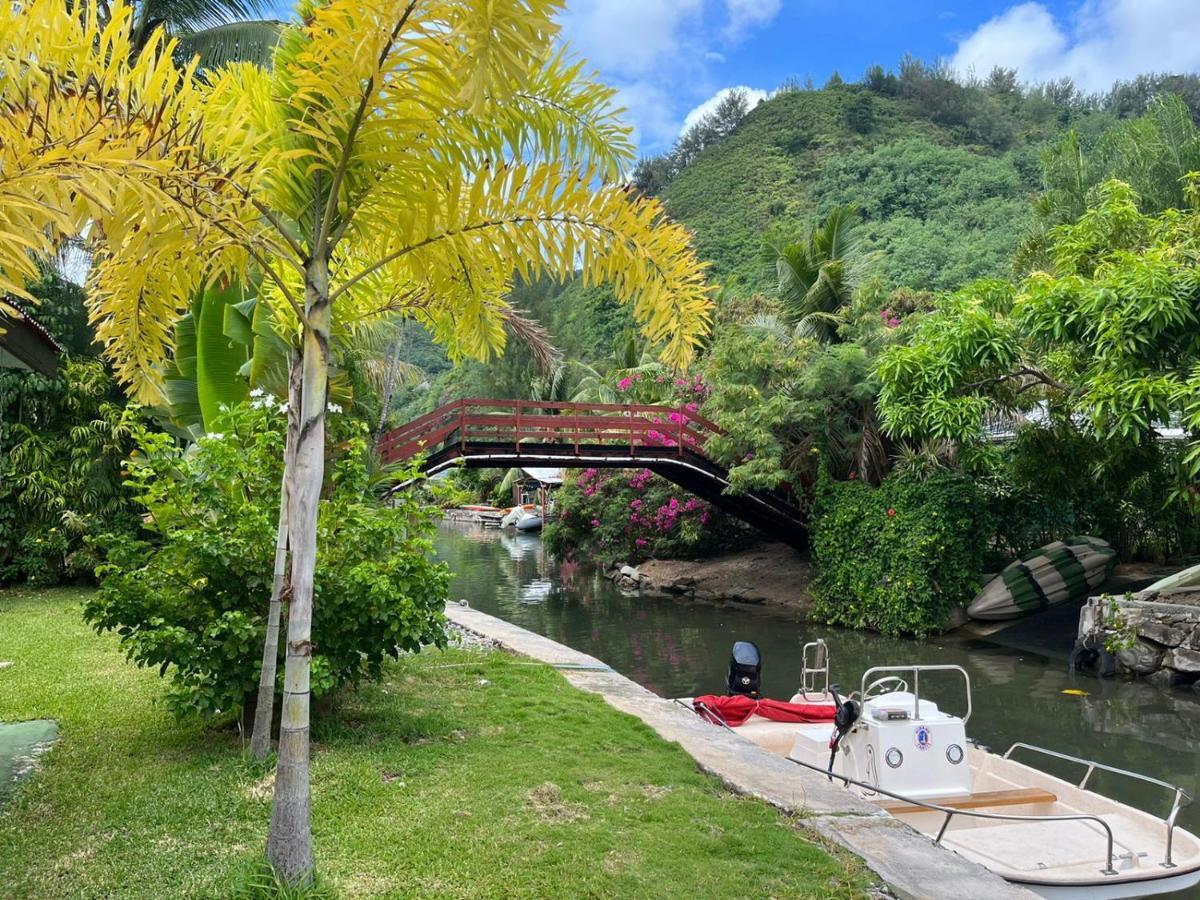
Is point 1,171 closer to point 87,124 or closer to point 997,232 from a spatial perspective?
point 87,124

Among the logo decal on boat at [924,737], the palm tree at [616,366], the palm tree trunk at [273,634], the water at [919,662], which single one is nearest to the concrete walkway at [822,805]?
the logo decal on boat at [924,737]

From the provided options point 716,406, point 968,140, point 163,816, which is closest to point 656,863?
point 163,816

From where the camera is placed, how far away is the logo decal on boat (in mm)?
6680

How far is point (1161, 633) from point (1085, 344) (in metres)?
4.18

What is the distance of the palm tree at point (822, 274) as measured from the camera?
21453 millimetres

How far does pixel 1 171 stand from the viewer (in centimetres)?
319

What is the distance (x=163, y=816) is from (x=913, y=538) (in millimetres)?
13737

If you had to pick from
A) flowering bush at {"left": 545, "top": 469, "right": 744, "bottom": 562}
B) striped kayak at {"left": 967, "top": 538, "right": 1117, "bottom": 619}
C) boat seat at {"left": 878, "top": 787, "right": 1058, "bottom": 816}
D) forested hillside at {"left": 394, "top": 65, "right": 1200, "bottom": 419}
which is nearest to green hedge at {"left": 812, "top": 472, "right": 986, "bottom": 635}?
striped kayak at {"left": 967, "top": 538, "right": 1117, "bottom": 619}

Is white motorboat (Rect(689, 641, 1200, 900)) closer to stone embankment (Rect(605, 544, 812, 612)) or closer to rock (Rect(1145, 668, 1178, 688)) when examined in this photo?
rock (Rect(1145, 668, 1178, 688))

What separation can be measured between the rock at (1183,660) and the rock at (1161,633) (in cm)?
12

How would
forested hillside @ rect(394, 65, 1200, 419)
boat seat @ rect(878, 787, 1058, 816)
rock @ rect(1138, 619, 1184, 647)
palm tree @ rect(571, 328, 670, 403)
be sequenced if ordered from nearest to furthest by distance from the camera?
boat seat @ rect(878, 787, 1058, 816), rock @ rect(1138, 619, 1184, 647), palm tree @ rect(571, 328, 670, 403), forested hillside @ rect(394, 65, 1200, 419)

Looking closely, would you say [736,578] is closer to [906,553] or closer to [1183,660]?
[906,553]

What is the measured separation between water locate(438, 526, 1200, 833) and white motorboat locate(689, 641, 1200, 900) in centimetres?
173

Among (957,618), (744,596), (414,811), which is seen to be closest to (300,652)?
(414,811)
